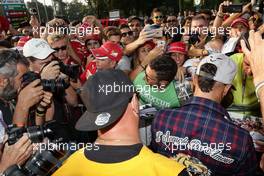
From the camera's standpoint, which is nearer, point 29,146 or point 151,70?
point 29,146

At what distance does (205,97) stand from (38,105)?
1.52 meters

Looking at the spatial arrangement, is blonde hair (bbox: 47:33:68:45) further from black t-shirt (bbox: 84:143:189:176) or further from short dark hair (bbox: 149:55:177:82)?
black t-shirt (bbox: 84:143:189:176)

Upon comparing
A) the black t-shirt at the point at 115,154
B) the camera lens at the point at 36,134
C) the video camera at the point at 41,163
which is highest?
the black t-shirt at the point at 115,154

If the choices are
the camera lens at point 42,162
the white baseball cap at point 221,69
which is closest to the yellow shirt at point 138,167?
the camera lens at point 42,162

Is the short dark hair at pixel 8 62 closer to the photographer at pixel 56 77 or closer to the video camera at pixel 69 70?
the photographer at pixel 56 77

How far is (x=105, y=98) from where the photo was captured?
1635 millimetres

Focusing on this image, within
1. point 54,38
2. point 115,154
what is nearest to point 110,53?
point 54,38

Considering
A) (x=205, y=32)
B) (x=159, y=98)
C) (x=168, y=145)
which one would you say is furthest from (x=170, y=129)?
→ (x=205, y=32)

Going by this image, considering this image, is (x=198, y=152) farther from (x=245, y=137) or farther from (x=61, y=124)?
(x=61, y=124)

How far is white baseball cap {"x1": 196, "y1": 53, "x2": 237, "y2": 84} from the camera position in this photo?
259cm

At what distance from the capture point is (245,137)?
2363 mm

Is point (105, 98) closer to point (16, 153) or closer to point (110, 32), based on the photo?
point (16, 153)

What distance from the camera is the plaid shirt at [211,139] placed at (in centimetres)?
236

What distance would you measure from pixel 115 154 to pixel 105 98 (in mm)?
278
